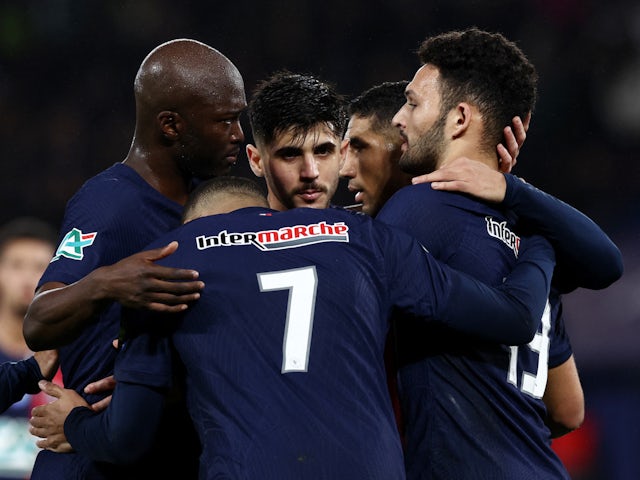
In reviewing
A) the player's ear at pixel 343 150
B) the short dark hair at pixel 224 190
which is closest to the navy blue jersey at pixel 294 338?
the short dark hair at pixel 224 190

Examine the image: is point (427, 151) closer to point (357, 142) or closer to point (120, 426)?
point (357, 142)

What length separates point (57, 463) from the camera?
280 cm

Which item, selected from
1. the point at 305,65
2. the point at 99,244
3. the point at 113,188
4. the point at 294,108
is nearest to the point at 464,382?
the point at 99,244

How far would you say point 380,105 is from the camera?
3.81 metres

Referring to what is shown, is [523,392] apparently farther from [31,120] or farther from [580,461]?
[31,120]

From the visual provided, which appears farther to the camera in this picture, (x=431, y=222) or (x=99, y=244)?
(x=99, y=244)

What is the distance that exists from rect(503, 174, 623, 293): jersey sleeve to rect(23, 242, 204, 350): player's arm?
1.07 meters

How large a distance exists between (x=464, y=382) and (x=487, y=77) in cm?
105

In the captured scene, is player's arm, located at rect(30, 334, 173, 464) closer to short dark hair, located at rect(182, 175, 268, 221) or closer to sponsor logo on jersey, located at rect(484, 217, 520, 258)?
short dark hair, located at rect(182, 175, 268, 221)

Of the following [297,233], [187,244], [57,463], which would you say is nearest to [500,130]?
[297,233]

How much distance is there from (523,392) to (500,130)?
0.87 metres

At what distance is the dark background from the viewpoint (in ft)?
26.7

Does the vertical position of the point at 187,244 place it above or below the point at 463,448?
above

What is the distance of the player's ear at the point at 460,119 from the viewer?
289 cm
